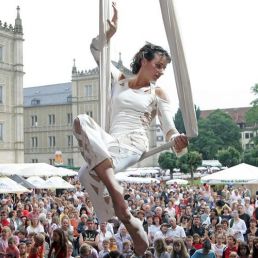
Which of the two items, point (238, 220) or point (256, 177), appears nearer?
point (238, 220)

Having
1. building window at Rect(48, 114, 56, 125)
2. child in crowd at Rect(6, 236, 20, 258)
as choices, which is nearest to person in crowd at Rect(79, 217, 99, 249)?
child in crowd at Rect(6, 236, 20, 258)

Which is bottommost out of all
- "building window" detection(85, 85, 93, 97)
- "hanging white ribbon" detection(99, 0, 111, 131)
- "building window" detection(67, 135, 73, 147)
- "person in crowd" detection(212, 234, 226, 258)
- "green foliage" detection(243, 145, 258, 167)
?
"person in crowd" detection(212, 234, 226, 258)

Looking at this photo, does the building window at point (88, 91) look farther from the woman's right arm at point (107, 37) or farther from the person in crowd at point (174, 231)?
the woman's right arm at point (107, 37)

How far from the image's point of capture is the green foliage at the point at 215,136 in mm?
80250

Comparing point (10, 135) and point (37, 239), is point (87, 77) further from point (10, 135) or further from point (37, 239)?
point (37, 239)

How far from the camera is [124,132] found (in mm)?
4668

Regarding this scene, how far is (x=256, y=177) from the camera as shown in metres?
19.9

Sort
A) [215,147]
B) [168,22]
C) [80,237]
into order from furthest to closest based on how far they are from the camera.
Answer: [215,147], [80,237], [168,22]

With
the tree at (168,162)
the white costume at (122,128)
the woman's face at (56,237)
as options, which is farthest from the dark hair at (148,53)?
the tree at (168,162)

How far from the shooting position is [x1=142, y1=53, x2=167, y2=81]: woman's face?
476 centimetres

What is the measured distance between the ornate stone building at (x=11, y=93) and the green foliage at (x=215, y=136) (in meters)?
29.8

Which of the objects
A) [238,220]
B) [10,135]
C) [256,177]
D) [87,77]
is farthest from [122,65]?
[87,77]

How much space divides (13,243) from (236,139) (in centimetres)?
7658

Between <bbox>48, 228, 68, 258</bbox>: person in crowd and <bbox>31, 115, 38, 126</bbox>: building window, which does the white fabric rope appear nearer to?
<bbox>48, 228, 68, 258</bbox>: person in crowd
